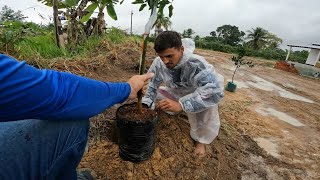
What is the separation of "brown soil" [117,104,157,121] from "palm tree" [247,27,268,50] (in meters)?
36.8

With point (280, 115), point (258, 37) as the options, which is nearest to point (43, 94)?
point (280, 115)

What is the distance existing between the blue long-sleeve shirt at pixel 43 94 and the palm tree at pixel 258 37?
37812 mm

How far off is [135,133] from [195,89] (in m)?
0.81

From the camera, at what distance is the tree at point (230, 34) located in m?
42.0

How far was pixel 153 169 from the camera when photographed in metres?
2.10

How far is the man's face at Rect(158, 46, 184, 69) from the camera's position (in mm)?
2155

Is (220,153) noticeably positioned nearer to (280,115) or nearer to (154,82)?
(154,82)

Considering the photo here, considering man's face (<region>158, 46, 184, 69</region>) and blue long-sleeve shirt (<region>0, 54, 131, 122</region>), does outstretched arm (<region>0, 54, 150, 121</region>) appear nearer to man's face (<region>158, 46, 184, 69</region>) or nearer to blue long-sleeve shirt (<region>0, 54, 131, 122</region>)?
blue long-sleeve shirt (<region>0, 54, 131, 122</region>)

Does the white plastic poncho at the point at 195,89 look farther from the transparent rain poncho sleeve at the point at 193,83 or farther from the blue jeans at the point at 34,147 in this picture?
the blue jeans at the point at 34,147

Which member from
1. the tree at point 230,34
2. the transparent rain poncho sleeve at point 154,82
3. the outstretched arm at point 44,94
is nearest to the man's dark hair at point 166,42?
the transparent rain poncho sleeve at point 154,82

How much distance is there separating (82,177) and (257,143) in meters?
2.16

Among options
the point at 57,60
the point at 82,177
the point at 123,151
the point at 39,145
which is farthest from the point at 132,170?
the point at 57,60

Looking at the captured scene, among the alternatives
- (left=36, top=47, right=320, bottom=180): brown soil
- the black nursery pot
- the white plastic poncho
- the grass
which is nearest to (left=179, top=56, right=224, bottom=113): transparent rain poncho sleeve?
the white plastic poncho

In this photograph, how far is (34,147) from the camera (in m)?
1.04
